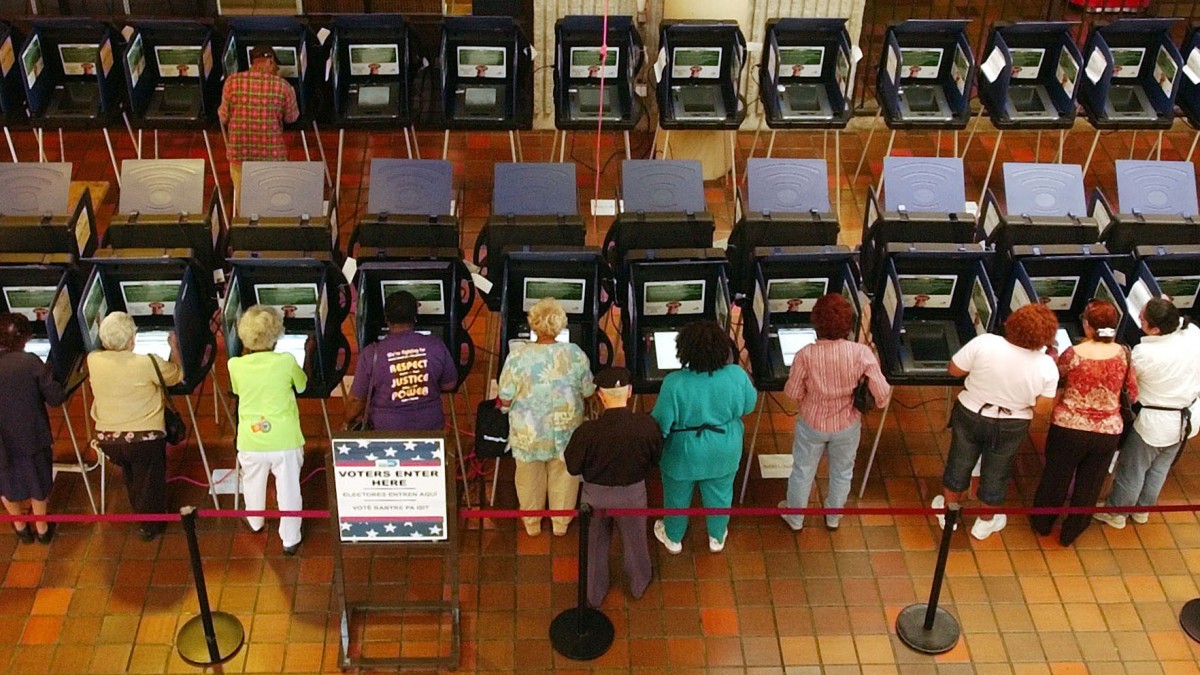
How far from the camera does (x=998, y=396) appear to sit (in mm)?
6168

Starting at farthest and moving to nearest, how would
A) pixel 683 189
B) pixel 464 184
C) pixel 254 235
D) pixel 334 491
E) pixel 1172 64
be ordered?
1. pixel 464 184
2. pixel 1172 64
3. pixel 683 189
4. pixel 254 235
5. pixel 334 491

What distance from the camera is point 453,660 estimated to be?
5.89 m

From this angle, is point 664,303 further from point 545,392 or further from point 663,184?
point 545,392

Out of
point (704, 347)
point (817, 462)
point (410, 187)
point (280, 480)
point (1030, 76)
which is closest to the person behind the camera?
point (704, 347)

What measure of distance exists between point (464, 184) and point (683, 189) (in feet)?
8.38

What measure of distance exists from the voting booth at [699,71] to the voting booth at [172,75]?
9.57 feet

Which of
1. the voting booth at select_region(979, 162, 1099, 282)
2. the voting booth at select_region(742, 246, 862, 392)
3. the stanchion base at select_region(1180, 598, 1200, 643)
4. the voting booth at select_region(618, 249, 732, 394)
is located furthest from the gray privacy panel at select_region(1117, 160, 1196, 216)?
the voting booth at select_region(618, 249, 732, 394)

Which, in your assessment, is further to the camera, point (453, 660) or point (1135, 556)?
point (1135, 556)

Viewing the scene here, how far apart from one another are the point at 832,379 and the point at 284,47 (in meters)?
4.53

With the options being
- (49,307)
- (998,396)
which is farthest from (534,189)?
(998,396)

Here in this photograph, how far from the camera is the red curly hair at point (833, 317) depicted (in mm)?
A: 5988

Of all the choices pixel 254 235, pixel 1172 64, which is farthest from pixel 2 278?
pixel 1172 64

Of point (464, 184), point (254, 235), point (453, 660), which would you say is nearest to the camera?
point (453, 660)

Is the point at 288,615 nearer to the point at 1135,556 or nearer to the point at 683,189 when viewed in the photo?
the point at 683,189
